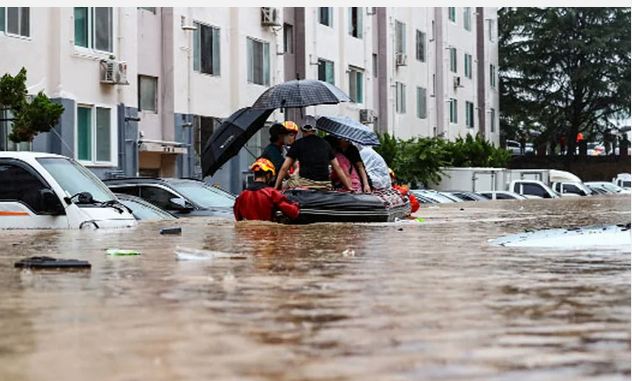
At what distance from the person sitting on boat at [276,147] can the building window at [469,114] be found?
47.8 meters

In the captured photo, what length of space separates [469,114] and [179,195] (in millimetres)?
44990

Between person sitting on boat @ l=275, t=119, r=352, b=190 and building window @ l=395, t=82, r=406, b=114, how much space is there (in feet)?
122

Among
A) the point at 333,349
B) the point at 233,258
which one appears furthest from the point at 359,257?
the point at 333,349

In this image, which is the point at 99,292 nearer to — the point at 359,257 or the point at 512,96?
the point at 359,257

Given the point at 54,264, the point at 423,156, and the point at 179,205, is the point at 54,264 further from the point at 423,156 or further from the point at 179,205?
the point at 423,156

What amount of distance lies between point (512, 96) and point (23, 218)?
5981 cm

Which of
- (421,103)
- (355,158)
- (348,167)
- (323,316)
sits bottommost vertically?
(323,316)

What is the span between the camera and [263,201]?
49.8 ft

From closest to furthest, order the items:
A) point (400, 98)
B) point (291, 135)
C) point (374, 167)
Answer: point (291, 135) < point (374, 167) < point (400, 98)

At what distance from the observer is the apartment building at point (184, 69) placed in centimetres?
2897

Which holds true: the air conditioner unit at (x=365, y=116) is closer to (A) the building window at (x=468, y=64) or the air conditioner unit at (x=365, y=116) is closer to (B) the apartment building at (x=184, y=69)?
(B) the apartment building at (x=184, y=69)

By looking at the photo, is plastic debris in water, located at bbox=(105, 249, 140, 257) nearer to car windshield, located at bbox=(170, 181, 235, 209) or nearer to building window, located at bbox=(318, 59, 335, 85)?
car windshield, located at bbox=(170, 181, 235, 209)

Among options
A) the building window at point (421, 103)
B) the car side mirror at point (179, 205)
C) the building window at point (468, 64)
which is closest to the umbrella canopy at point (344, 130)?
the car side mirror at point (179, 205)

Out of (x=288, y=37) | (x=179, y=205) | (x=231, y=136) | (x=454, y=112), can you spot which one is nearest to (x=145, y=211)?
(x=231, y=136)
